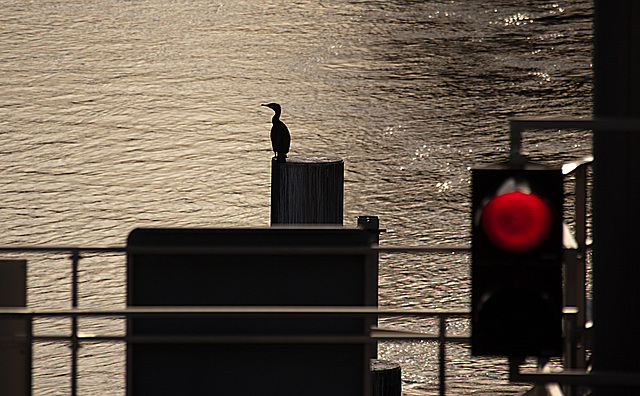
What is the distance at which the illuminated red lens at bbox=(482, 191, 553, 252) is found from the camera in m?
2.41

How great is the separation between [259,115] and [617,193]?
12938 mm

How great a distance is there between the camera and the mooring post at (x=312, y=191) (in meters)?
5.45

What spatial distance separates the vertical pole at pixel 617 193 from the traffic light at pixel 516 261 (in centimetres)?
59

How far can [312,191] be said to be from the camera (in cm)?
547

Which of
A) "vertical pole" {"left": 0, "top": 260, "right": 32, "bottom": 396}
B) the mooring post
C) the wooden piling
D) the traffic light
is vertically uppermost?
the mooring post

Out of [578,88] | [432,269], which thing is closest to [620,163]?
[432,269]

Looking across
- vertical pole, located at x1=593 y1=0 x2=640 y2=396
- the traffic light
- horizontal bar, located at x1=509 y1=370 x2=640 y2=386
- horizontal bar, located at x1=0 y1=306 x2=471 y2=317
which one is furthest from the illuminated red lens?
horizontal bar, located at x1=0 y1=306 x2=471 y2=317

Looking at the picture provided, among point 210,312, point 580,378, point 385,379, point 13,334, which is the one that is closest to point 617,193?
point 580,378

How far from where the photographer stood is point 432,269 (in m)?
10.1

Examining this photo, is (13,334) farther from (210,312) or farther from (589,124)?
(589,124)

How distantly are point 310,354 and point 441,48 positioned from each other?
17055 millimetres

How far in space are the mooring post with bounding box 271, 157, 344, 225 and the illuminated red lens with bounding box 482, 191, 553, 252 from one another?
9.93 ft

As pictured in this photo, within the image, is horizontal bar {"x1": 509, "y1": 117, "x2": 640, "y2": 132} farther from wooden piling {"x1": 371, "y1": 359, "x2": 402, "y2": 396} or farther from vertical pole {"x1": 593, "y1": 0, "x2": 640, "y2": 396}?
wooden piling {"x1": 371, "y1": 359, "x2": 402, "y2": 396}

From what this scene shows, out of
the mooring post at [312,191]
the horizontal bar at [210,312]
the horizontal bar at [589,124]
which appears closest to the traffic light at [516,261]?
the horizontal bar at [589,124]
